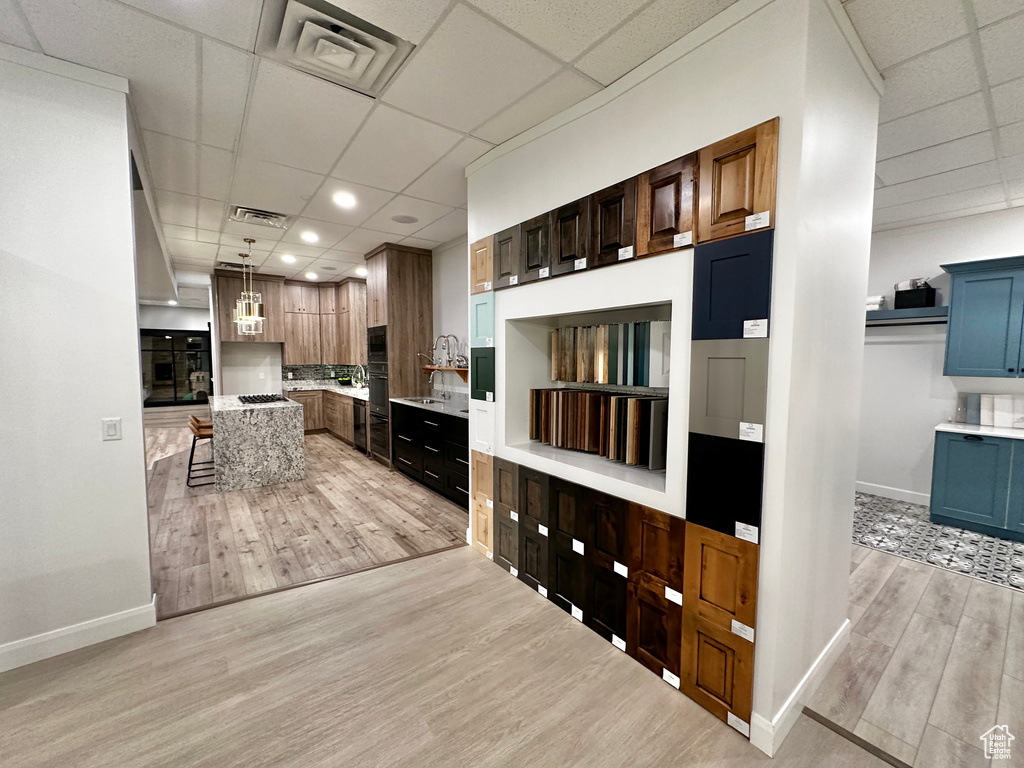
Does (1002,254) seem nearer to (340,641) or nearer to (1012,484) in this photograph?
(1012,484)

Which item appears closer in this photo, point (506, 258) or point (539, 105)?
point (539, 105)

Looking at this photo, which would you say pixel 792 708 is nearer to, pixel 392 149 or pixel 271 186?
pixel 392 149

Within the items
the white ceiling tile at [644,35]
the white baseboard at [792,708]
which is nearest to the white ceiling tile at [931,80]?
the white ceiling tile at [644,35]

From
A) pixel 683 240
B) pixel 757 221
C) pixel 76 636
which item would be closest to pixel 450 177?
pixel 683 240

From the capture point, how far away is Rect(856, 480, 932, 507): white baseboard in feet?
14.3

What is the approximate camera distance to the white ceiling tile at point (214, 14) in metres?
1.71

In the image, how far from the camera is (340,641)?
226cm

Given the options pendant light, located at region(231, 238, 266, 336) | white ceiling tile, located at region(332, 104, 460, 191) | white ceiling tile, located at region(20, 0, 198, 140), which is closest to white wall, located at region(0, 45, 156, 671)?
white ceiling tile, located at region(20, 0, 198, 140)

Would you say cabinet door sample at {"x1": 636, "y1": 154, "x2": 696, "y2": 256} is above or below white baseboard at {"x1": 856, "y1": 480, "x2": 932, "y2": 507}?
above

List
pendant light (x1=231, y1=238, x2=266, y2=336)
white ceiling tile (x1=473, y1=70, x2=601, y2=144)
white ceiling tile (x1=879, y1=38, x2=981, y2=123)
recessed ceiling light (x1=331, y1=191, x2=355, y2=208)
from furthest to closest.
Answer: pendant light (x1=231, y1=238, x2=266, y2=336)
recessed ceiling light (x1=331, y1=191, x2=355, y2=208)
white ceiling tile (x1=473, y1=70, x2=601, y2=144)
white ceiling tile (x1=879, y1=38, x2=981, y2=123)

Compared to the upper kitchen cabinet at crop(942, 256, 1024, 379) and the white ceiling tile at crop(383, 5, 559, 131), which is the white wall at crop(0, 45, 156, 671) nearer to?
the white ceiling tile at crop(383, 5, 559, 131)

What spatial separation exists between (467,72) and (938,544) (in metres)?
4.81

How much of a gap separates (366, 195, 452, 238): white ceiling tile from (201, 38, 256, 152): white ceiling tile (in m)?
1.35

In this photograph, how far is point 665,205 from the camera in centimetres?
188
